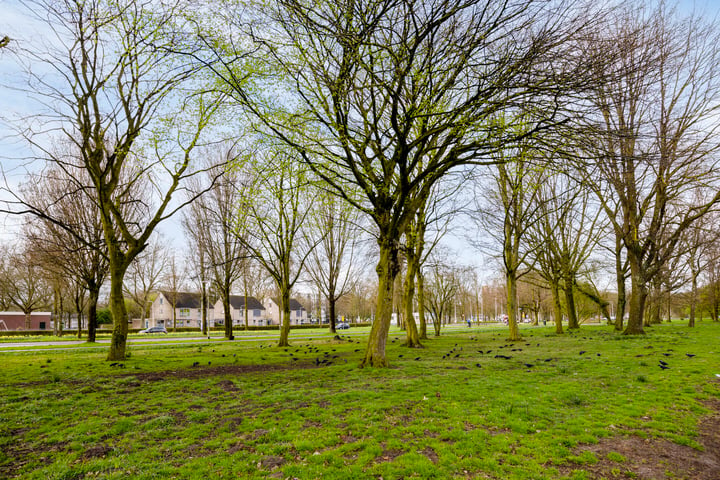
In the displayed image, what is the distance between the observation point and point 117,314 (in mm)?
13156

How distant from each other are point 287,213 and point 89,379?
12519 mm

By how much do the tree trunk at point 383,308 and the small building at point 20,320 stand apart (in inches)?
2528

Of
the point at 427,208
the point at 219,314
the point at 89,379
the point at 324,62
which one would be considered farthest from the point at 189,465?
the point at 219,314

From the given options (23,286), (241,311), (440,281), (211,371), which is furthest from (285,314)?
(241,311)

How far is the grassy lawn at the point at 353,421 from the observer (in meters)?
4.59

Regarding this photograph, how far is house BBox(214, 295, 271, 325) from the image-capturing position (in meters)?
85.1

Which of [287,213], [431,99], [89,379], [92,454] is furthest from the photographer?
[287,213]

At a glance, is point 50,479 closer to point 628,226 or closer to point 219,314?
point 628,226

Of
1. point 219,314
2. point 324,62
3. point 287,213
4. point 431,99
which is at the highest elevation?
point 324,62

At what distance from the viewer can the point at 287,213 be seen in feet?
68.2

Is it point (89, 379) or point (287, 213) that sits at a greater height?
point (287, 213)

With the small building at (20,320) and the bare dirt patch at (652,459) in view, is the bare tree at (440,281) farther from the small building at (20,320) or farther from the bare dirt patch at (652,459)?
the small building at (20,320)

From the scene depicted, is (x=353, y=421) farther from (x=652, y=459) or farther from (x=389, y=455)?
(x=652, y=459)

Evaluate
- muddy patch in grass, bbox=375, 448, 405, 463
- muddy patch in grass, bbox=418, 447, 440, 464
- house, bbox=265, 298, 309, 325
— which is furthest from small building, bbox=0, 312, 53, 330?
muddy patch in grass, bbox=418, 447, 440, 464
